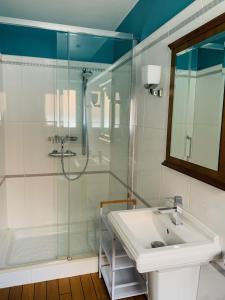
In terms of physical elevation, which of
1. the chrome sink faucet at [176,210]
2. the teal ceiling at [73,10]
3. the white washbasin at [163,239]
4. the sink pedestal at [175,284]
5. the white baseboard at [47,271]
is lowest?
the white baseboard at [47,271]

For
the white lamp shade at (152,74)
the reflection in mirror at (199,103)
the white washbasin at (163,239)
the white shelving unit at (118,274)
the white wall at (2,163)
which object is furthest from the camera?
the white wall at (2,163)

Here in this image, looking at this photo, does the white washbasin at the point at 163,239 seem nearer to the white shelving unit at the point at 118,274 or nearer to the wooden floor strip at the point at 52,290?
the white shelving unit at the point at 118,274

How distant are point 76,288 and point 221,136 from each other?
1.71 metres

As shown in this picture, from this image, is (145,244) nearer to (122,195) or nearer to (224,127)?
(224,127)

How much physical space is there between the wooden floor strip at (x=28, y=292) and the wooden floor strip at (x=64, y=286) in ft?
0.75

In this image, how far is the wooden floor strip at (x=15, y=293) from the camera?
1836mm

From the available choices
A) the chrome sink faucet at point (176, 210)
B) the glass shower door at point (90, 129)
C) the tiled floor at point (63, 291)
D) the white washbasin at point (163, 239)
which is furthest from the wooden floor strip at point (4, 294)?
the chrome sink faucet at point (176, 210)

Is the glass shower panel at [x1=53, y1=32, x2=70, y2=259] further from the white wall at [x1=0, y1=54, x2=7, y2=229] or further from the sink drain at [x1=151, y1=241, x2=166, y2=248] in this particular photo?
the sink drain at [x1=151, y1=241, x2=166, y2=248]

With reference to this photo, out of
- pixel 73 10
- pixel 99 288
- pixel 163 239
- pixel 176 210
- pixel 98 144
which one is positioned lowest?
pixel 99 288

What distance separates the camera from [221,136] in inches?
44.2

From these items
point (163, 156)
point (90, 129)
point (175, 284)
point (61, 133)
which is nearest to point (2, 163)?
point (61, 133)

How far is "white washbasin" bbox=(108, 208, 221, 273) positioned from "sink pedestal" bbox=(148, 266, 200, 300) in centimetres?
16

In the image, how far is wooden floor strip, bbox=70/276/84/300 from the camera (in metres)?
1.86

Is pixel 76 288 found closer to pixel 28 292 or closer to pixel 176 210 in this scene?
pixel 28 292
